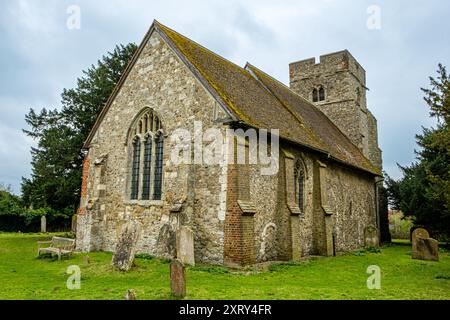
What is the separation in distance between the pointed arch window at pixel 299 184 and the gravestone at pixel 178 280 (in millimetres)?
8948

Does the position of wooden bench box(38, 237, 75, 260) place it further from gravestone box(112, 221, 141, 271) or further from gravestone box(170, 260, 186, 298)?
gravestone box(170, 260, 186, 298)

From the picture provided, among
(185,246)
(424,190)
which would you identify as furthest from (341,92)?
(185,246)

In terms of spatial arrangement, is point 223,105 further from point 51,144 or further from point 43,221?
point 43,221

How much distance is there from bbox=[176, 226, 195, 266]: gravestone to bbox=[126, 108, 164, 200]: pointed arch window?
9.04 feet

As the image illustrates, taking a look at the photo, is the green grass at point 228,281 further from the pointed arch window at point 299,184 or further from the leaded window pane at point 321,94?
the leaded window pane at point 321,94

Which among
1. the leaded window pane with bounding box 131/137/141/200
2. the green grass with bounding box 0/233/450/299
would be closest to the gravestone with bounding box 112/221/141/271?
the green grass with bounding box 0/233/450/299

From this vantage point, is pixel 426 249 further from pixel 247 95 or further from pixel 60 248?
pixel 60 248

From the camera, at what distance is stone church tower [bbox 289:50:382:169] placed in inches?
1038

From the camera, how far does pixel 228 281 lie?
30.5 ft

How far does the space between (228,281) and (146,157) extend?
734 cm
